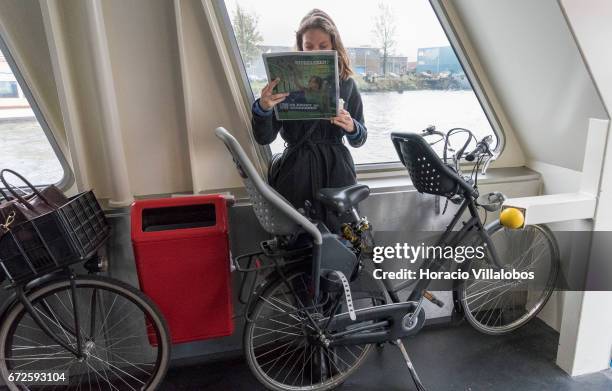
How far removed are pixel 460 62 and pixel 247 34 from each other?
1348mm

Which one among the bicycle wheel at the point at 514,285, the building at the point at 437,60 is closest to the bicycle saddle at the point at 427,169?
the bicycle wheel at the point at 514,285

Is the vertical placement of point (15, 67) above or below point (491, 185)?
above

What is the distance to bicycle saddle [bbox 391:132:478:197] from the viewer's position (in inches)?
70.4

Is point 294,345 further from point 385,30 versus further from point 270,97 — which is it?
point 385,30

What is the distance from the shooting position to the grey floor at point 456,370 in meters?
2.11

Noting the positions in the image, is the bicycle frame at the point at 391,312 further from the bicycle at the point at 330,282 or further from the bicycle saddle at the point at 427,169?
the bicycle saddle at the point at 427,169

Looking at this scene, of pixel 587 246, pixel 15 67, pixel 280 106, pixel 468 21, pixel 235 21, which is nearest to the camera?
pixel 280 106

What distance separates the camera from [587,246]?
2.05 meters

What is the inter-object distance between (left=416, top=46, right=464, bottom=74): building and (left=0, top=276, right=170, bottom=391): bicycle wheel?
81.6 inches

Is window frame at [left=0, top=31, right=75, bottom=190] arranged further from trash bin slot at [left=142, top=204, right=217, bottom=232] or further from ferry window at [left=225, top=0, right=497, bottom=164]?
ferry window at [left=225, top=0, right=497, bottom=164]

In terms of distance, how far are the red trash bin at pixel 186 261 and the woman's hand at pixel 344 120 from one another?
62 centimetres

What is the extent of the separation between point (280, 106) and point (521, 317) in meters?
2.00

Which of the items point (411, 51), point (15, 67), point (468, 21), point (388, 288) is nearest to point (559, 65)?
point (468, 21)

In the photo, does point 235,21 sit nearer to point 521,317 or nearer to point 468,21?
point 468,21
